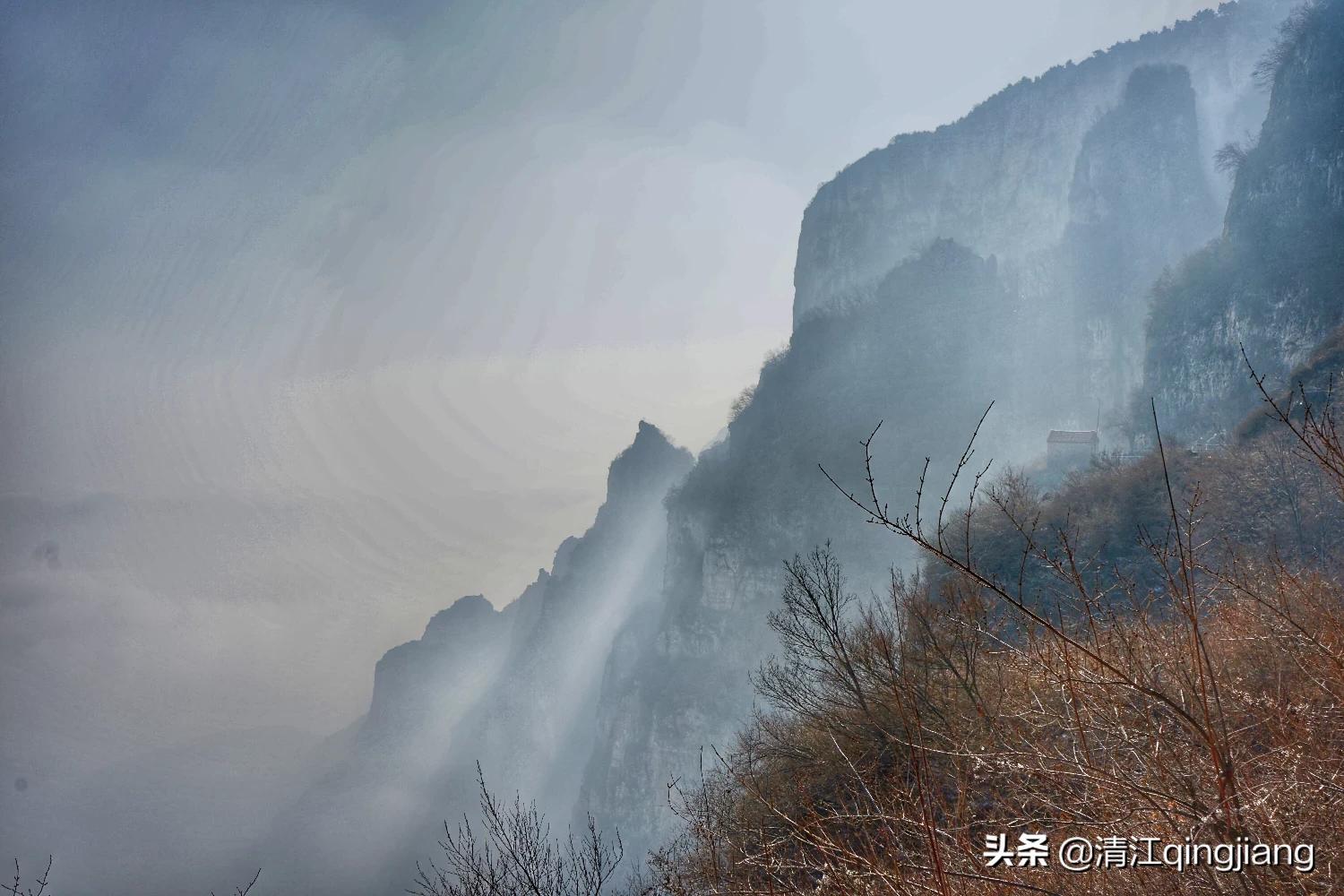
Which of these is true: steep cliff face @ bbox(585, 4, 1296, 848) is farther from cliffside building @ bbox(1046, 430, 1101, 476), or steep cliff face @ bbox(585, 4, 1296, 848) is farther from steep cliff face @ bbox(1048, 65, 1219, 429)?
cliffside building @ bbox(1046, 430, 1101, 476)

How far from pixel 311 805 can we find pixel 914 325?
373ft

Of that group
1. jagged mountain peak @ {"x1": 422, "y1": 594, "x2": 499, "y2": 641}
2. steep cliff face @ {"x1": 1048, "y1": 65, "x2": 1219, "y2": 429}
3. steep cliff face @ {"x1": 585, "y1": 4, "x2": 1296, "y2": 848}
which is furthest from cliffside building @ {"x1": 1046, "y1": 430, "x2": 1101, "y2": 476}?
jagged mountain peak @ {"x1": 422, "y1": 594, "x2": 499, "y2": 641}

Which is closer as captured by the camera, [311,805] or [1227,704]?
[1227,704]

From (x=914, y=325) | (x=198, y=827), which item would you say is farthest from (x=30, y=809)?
(x=914, y=325)

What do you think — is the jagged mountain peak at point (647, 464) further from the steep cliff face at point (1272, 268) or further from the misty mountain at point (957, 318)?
the steep cliff face at point (1272, 268)

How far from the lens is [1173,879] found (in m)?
2.84

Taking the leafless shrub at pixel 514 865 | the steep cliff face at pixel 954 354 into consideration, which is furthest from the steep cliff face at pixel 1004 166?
the leafless shrub at pixel 514 865

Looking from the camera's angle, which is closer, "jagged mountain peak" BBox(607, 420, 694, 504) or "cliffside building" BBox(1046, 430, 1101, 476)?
"cliffside building" BBox(1046, 430, 1101, 476)

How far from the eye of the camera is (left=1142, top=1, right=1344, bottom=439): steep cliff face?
1148 inches

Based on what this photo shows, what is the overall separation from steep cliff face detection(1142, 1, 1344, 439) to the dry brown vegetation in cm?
1072

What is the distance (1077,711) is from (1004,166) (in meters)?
69.5

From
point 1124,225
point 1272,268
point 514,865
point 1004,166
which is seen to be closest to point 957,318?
point 1124,225

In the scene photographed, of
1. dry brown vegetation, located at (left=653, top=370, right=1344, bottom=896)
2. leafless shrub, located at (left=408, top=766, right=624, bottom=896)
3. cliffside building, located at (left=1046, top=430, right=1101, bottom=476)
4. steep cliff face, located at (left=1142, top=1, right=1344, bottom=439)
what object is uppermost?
steep cliff face, located at (left=1142, top=1, right=1344, bottom=439)

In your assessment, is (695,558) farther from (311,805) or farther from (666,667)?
(311,805)
